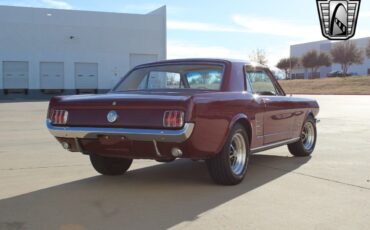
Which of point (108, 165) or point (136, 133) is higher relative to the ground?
point (136, 133)

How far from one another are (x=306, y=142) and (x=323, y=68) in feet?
377

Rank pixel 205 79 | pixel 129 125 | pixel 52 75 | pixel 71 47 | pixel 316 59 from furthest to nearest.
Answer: pixel 316 59 < pixel 71 47 < pixel 52 75 < pixel 205 79 < pixel 129 125

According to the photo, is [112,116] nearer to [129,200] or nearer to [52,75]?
[129,200]

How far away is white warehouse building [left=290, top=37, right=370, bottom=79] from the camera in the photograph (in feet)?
357

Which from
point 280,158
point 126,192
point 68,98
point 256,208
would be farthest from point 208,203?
point 280,158

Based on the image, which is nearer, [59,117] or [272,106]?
[59,117]

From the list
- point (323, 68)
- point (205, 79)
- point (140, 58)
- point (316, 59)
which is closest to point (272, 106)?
point (205, 79)

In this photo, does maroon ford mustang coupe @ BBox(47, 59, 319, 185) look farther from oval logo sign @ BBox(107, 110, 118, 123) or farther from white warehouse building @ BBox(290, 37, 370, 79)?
white warehouse building @ BBox(290, 37, 370, 79)

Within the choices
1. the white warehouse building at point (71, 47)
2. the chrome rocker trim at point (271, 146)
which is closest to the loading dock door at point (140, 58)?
the white warehouse building at point (71, 47)

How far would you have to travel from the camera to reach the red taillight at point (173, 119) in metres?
5.34

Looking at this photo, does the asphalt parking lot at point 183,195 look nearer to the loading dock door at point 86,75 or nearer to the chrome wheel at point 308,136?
the chrome wheel at point 308,136

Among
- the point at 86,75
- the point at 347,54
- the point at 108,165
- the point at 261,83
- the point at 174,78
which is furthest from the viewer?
the point at 347,54

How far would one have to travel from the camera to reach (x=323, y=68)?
119 meters

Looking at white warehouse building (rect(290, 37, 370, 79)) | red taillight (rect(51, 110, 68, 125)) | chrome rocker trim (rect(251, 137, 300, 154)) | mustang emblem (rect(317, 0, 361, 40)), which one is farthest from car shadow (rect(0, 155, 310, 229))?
white warehouse building (rect(290, 37, 370, 79))
